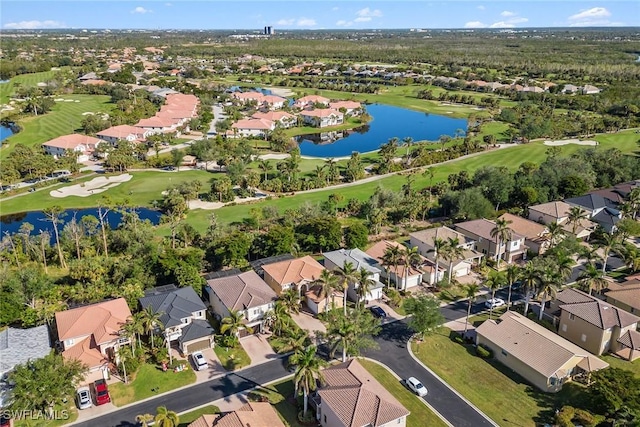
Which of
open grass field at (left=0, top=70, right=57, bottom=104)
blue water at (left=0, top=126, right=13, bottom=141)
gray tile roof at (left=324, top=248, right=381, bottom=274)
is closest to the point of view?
gray tile roof at (left=324, top=248, right=381, bottom=274)

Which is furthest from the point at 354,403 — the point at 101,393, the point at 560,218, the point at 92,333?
the point at 560,218

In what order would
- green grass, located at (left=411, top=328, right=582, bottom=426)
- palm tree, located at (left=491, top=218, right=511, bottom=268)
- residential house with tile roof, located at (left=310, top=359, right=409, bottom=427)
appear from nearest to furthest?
residential house with tile roof, located at (left=310, top=359, right=409, bottom=427) < green grass, located at (left=411, top=328, right=582, bottom=426) < palm tree, located at (left=491, top=218, right=511, bottom=268)

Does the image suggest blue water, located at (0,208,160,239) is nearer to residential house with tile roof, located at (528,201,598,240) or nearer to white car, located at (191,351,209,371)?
white car, located at (191,351,209,371)

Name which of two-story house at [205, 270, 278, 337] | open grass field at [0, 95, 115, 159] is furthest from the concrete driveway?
open grass field at [0, 95, 115, 159]

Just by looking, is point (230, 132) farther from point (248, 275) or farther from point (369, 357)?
point (369, 357)

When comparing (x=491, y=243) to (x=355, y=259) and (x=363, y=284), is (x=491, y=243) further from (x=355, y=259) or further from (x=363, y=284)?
(x=363, y=284)

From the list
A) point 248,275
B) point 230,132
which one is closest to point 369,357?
point 248,275
